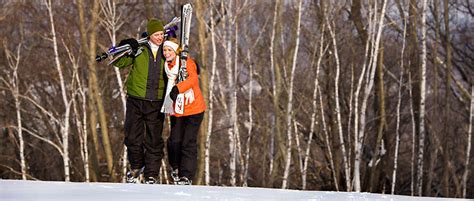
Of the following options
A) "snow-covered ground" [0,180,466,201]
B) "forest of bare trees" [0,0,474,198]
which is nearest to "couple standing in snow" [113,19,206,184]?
"snow-covered ground" [0,180,466,201]

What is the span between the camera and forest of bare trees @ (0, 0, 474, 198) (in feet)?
44.9

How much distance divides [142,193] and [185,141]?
178 cm

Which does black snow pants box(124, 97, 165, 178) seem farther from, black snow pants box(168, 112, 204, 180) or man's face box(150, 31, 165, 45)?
man's face box(150, 31, 165, 45)

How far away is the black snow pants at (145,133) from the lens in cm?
543

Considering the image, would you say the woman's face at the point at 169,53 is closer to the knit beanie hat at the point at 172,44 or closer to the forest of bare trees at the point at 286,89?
the knit beanie hat at the point at 172,44

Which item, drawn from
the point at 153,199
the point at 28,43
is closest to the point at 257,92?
the point at 28,43

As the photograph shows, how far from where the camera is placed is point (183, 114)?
533 cm

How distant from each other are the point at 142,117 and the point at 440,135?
10216mm

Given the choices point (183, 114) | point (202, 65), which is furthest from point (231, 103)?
point (183, 114)

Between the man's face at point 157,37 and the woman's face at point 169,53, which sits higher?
the man's face at point 157,37

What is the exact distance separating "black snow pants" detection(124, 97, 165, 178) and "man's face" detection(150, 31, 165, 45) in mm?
447

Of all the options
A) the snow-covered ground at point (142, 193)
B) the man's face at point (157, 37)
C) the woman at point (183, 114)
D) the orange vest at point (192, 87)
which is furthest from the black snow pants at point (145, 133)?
the snow-covered ground at point (142, 193)

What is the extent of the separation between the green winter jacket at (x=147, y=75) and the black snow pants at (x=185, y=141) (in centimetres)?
26

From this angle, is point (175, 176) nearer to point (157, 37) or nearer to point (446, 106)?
point (157, 37)
